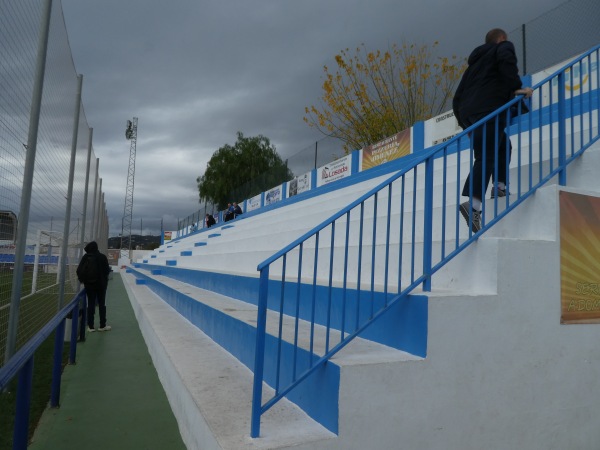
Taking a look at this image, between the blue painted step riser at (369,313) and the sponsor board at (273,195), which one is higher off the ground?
the sponsor board at (273,195)

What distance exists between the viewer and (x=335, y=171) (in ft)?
49.9

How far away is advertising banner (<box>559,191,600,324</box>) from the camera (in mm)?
2939

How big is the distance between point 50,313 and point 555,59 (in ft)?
34.2

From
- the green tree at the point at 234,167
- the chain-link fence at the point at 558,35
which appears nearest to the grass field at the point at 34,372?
the chain-link fence at the point at 558,35

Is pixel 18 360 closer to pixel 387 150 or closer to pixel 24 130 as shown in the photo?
pixel 24 130

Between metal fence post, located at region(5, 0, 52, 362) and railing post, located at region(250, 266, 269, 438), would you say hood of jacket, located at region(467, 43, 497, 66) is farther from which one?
metal fence post, located at region(5, 0, 52, 362)

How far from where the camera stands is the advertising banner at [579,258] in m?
2.94

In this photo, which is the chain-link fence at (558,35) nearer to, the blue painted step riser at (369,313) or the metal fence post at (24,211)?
the blue painted step riser at (369,313)

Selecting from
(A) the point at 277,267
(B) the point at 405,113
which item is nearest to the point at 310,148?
(B) the point at 405,113

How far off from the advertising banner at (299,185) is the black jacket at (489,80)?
44.8 feet

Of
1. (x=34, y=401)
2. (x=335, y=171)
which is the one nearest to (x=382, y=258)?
(x=34, y=401)

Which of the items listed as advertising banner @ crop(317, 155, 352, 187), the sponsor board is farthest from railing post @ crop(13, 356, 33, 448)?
the sponsor board

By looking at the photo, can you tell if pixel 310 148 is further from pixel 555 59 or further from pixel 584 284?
pixel 584 284

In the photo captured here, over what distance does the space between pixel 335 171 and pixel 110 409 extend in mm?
12311
